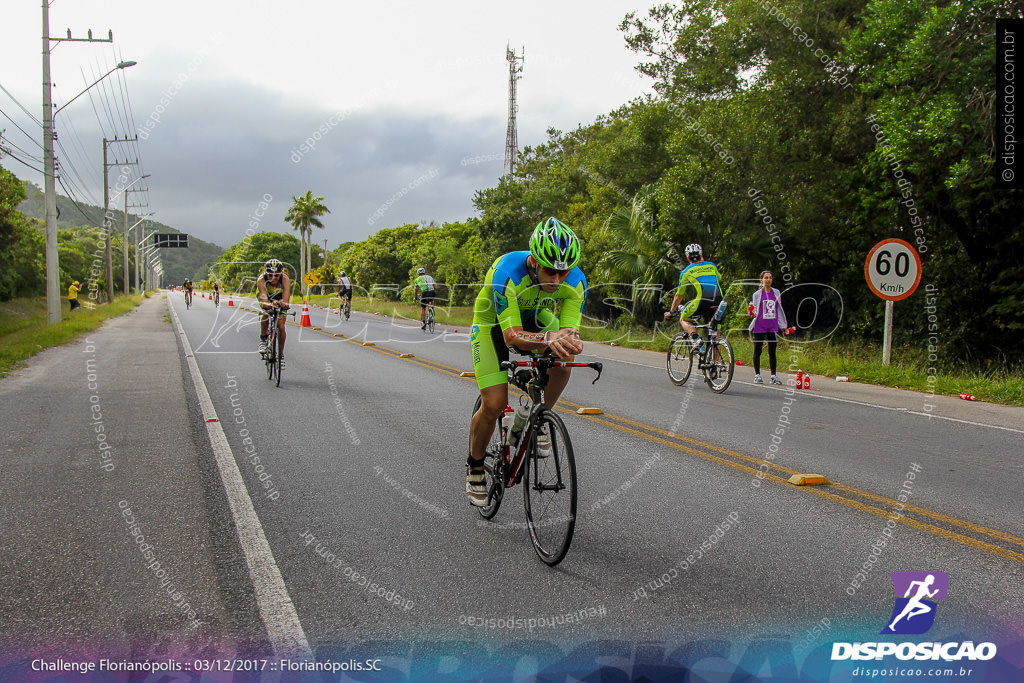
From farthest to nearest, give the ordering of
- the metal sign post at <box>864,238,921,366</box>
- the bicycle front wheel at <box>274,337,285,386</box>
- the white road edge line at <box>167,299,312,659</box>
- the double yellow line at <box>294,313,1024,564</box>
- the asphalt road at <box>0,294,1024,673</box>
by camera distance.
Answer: the metal sign post at <box>864,238,921,366</box> < the bicycle front wheel at <box>274,337,285,386</box> < the double yellow line at <box>294,313,1024,564</box> < the asphalt road at <box>0,294,1024,673</box> < the white road edge line at <box>167,299,312,659</box>

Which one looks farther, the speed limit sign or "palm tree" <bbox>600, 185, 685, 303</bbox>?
"palm tree" <bbox>600, 185, 685, 303</bbox>

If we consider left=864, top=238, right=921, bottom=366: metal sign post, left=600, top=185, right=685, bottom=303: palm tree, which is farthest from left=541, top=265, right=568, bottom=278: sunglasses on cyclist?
left=600, top=185, right=685, bottom=303: palm tree

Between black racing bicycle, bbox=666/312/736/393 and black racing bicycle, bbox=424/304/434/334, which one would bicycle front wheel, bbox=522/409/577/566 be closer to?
black racing bicycle, bbox=666/312/736/393

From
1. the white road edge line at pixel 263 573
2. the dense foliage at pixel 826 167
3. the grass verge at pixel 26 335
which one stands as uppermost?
the dense foliage at pixel 826 167

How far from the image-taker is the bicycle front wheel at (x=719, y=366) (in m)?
10.7

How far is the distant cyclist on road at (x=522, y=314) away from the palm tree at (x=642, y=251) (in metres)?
14.4

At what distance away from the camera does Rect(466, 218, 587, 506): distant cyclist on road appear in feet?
13.8

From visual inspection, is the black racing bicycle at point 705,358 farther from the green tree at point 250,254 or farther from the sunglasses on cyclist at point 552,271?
the green tree at point 250,254

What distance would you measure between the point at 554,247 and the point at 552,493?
1.43m

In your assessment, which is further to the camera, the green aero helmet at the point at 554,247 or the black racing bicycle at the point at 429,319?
the black racing bicycle at the point at 429,319

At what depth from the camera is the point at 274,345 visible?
11.6 meters

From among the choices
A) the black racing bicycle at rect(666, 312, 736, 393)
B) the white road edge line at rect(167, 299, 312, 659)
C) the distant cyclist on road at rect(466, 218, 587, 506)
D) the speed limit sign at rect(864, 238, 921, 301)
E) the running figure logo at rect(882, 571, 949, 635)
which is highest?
the speed limit sign at rect(864, 238, 921, 301)

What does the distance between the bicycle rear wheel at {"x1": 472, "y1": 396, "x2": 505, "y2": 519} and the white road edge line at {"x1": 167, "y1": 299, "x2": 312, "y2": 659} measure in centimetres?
143

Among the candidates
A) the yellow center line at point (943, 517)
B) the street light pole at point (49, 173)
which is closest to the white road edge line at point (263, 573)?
the yellow center line at point (943, 517)
